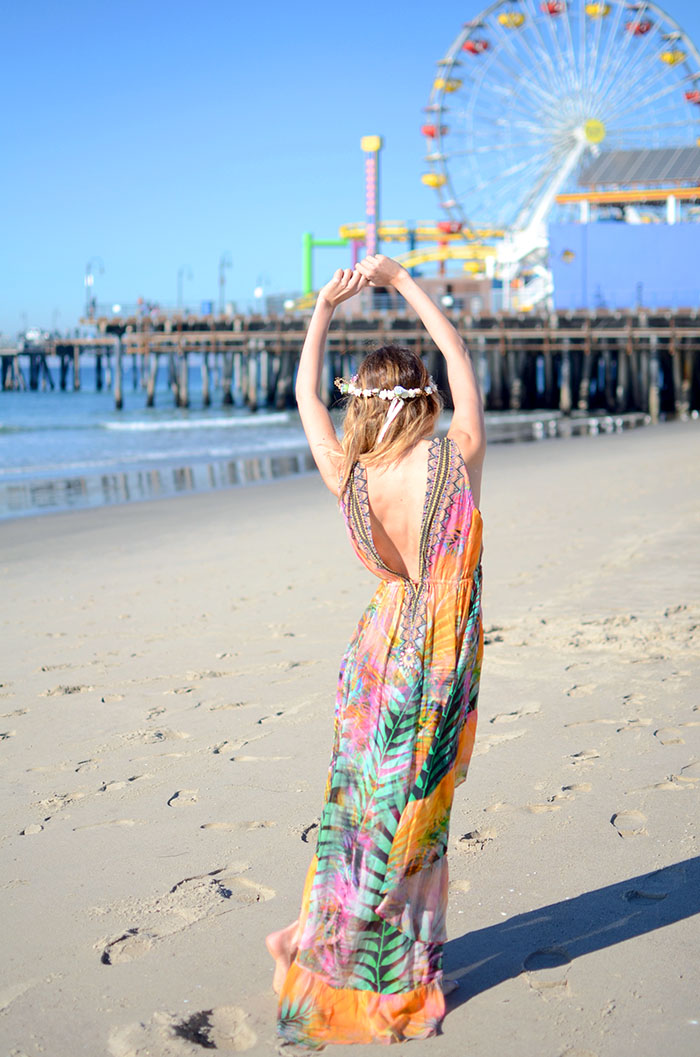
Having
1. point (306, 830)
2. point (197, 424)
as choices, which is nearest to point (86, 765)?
point (306, 830)

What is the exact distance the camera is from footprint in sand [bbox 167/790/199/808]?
3.26 meters

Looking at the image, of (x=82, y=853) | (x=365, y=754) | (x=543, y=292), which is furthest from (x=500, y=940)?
(x=543, y=292)

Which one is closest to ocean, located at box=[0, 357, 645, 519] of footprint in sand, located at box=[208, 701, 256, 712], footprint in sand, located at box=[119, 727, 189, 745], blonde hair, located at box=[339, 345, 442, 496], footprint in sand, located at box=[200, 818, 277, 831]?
footprint in sand, located at box=[208, 701, 256, 712]

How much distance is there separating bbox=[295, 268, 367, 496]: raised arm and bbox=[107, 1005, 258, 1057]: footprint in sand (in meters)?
1.15

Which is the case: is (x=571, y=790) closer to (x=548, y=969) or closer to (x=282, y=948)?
(x=548, y=969)

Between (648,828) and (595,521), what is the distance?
6054 mm

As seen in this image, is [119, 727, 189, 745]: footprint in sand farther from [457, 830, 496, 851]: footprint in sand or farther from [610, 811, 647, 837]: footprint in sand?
[610, 811, 647, 837]: footprint in sand

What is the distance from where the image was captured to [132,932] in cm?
250

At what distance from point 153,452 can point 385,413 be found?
19468 mm

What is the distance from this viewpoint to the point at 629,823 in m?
3.05

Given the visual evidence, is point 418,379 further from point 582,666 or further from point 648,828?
point 582,666

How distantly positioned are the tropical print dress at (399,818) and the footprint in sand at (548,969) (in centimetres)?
28

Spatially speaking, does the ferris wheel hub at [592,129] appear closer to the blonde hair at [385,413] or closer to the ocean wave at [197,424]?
the ocean wave at [197,424]

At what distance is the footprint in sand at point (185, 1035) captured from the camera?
205 cm
